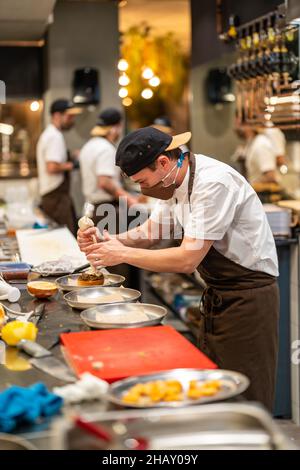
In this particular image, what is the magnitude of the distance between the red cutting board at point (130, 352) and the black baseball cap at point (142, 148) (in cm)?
75

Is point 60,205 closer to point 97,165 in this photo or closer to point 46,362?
point 97,165

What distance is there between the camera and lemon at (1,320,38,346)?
8.48 feet

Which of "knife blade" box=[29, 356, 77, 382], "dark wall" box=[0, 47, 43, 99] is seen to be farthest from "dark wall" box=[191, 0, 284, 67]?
"knife blade" box=[29, 356, 77, 382]

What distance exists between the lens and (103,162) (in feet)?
23.7

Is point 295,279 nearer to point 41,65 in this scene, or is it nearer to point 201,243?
point 201,243

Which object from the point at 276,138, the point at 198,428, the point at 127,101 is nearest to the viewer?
the point at 198,428

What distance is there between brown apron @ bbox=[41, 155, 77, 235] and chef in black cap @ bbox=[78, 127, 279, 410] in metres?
4.60

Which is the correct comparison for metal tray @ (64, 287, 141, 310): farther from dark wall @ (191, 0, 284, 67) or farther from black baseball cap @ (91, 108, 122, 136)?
black baseball cap @ (91, 108, 122, 136)

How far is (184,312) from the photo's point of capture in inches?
236

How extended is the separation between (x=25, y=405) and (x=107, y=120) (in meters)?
5.57

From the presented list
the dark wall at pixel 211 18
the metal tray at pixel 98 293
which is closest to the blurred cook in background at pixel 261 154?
the dark wall at pixel 211 18

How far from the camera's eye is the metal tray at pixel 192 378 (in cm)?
196

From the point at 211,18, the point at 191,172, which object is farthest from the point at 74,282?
the point at 211,18

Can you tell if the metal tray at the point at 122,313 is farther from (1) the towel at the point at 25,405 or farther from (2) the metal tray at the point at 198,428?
(2) the metal tray at the point at 198,428
